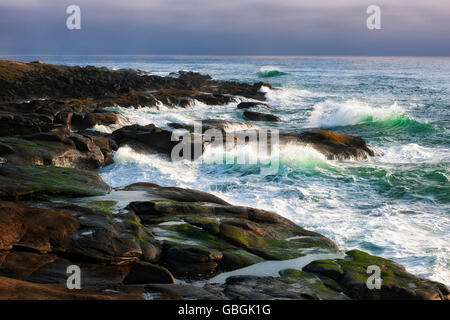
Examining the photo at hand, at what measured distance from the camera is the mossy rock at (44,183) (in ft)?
29.1

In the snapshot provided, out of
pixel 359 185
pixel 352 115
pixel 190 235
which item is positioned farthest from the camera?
pixel 352 115

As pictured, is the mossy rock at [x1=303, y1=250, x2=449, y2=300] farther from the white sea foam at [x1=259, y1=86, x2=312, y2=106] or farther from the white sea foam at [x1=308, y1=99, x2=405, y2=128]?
the white sea foam at [x1=259, y1=86, x2=312, y2=106]

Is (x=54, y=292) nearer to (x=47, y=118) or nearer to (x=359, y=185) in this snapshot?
(x=359, y=185)

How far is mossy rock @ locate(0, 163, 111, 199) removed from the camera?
29.1 feet

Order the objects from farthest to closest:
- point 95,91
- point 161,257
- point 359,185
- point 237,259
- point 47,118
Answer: point 95,91, point 47,118, point 359,185, point 237,259, point 161,257

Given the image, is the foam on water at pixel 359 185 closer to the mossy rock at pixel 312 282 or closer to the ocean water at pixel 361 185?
the ocean water at pixel 361 185

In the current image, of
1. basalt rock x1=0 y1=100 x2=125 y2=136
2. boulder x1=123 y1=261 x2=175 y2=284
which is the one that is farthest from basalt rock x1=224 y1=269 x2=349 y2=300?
basalt rock x1=0 y1=100 x2=125 y2=136

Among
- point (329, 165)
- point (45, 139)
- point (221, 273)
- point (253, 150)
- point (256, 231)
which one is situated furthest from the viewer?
point (253, 150)

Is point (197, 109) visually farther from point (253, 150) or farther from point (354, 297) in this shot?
point (354, 297)

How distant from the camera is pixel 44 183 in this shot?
373 inches

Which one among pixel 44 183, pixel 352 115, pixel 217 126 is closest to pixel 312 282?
pixel 44 183
